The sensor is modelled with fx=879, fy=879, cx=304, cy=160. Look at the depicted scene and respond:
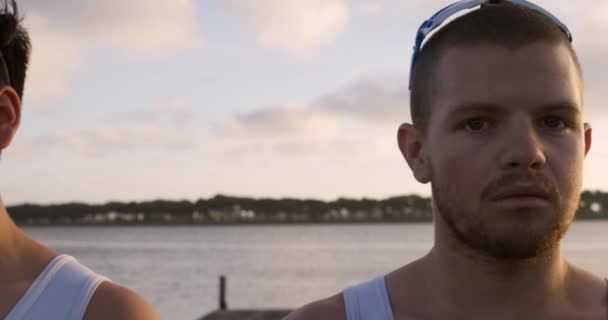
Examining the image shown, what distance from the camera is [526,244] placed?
3506 mm

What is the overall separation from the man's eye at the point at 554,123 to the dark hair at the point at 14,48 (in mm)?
2336

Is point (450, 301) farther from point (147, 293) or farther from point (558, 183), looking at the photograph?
point (147, 293)

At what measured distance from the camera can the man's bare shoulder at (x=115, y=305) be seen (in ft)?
12.5

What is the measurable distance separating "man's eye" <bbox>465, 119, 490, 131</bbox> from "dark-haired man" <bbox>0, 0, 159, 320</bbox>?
1.62 m

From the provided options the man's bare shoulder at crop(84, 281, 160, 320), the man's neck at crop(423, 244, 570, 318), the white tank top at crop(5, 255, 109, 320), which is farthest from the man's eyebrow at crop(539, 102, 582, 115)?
the white tank top at crop(5, 255, 109, 320)

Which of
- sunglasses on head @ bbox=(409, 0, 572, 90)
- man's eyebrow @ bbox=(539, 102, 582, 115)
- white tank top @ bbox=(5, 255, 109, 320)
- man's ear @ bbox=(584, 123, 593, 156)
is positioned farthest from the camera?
sunglasses on head @ bbox=(409, 0, 572, 90)

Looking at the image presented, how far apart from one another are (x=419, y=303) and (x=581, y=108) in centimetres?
111

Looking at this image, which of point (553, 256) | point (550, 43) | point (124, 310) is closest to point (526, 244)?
point (553, 256)

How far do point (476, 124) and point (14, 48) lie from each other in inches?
85.9

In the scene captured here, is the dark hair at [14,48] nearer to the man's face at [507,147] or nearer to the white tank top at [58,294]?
the white tank top at [58,294]

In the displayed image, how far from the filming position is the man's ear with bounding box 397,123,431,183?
393 cm

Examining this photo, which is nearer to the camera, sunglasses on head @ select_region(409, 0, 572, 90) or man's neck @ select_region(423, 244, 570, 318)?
man's neck @ select_region(423, 244, 570, 318)

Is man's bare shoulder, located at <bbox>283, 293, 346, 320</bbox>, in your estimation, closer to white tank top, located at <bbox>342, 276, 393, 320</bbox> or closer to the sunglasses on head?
white tank top, located at <bbox>342, 276, 393, 320</bbox>

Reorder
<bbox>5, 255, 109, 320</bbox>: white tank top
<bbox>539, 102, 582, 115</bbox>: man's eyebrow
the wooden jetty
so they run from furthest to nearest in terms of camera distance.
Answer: the wooden jetty < <bbox>5, 255, 109, 320</bbox>: white tank top < <bbox>539, 102, 582, 115</bbox>: man's eyebrow
